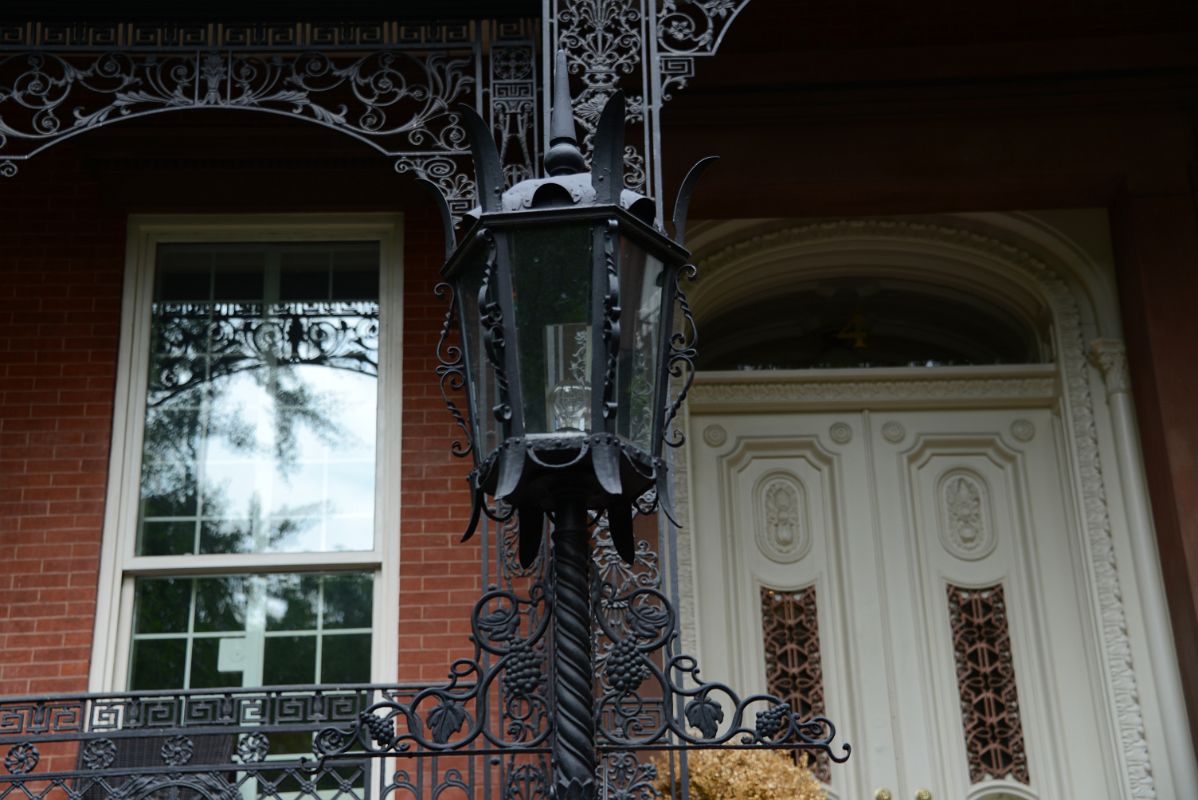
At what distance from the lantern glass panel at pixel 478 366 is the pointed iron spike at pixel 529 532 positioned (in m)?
0.26

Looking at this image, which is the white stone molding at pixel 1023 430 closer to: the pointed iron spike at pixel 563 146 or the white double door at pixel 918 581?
the white double door at pixel 918 581

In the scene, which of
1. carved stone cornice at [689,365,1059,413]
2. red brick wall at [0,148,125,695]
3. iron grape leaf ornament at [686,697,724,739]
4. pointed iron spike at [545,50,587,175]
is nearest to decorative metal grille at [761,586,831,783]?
carved stone cornice at [689,365,1059,413]

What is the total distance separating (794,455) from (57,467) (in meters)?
3.83

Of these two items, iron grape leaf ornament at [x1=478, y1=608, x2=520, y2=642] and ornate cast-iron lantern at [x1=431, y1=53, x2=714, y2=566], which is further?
iron grape leaf ornament at [x1=478, y1=608, x2=520, y2=642]

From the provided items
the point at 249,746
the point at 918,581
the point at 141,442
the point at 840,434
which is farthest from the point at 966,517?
the point at 141,442

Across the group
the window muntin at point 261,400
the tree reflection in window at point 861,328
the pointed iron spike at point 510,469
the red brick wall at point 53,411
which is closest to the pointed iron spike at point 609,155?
the pointed iron spike at point 510,469

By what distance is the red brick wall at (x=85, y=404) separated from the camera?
23.2 feet

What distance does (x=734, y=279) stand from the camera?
845 cm

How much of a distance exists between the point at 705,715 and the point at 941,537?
13.4ft

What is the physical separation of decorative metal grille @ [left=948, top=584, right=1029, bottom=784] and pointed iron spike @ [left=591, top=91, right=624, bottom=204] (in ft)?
15.2

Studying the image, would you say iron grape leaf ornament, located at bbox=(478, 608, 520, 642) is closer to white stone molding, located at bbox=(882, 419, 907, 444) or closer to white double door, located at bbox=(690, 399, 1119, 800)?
white double door, located at bbox=(690, 399, 1119, 800)

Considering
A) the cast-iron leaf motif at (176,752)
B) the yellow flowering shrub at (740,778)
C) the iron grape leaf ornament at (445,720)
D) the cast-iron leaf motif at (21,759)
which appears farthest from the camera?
the cast-iron leaf motif at (176,752)

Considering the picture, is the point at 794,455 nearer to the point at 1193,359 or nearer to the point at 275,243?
the point at 1193,359

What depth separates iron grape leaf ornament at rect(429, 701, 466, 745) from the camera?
397 centimetres
